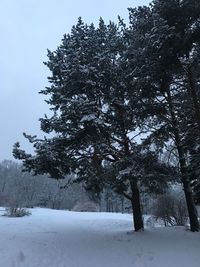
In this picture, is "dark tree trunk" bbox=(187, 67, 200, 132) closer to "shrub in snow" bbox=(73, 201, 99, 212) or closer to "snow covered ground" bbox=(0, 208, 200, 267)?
"snow covered ground" bbox=(0, 208, 200, 267)

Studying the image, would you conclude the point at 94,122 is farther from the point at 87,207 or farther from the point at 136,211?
the point at 87,207

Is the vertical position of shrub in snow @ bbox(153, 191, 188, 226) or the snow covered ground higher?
shrub in snow @ bbox(153, 191, 188, 226)

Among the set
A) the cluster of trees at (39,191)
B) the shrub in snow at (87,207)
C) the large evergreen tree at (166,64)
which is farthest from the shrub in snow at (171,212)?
the cluster of trees at (39,191)

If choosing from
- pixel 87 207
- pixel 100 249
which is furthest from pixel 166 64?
pixel 87 207

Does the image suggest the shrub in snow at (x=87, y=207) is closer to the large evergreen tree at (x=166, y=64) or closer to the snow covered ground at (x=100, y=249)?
the snow covered ground at (x=100, y=249)

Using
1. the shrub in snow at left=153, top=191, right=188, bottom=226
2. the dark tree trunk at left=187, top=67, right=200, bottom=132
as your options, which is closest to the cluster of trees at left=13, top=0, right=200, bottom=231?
the dark tree trunk at left=187, top=67, right=200, bottom=132

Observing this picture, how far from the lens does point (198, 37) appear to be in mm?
12078

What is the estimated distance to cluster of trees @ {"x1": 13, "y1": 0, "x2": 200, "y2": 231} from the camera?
1237 cm

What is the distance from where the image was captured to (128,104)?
648 inches

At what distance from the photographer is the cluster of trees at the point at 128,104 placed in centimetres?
1237

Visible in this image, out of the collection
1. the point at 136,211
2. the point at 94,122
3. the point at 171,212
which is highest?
the point at 94,122

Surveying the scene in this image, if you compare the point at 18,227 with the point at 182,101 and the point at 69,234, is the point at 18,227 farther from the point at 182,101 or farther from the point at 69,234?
the point at 182,101

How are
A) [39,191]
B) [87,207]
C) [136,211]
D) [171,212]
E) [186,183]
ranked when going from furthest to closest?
[39,191]
[87,207]
[171,212]
[136,211]
[186,183]

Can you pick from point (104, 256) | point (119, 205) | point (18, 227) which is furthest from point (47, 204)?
point (104, 256)
